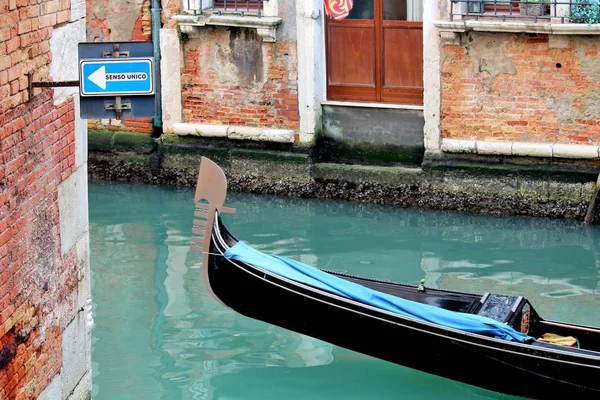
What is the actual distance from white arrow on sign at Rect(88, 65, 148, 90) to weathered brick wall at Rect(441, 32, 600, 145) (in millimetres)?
4941

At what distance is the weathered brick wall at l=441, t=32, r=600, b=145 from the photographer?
30.5ft

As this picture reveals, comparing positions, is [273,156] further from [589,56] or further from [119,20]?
[589,56]

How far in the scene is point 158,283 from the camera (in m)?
8.59

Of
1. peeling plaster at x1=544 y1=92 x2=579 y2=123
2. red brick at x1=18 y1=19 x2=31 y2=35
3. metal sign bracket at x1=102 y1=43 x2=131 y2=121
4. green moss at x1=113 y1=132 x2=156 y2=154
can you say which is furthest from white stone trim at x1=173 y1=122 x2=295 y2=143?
red brick at x1=18 y1=19 x2=31 y2=35

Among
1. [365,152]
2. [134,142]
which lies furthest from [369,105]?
[134,142]

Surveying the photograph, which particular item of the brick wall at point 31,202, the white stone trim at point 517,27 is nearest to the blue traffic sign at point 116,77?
the brick wall at point 31,202

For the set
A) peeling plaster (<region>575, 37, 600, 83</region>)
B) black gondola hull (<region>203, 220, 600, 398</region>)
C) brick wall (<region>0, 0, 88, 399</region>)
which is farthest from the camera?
peeling plaster (<region>575, 37, 600, 83</region>)

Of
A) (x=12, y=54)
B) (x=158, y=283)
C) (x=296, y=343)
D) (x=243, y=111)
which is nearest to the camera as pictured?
(x=12, y=54)

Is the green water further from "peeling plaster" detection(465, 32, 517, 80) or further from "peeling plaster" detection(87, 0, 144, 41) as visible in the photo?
"peeling plaster" detection(87, 0, 144, 41)

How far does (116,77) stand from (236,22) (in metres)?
5.08

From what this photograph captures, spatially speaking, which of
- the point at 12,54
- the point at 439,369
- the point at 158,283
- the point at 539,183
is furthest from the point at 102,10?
the point at 12,54

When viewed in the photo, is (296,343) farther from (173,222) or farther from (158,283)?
(173,222)

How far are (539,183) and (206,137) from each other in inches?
109

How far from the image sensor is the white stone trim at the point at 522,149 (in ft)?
30.8
